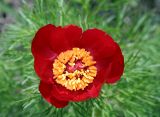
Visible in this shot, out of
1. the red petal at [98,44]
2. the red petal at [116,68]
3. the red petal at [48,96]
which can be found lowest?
the red petal at [48,96]

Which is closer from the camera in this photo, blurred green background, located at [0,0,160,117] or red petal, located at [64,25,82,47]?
red petal, located at [64,25,82,47]

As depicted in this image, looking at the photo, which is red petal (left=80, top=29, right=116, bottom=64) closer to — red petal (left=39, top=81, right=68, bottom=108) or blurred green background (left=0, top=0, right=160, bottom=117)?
blurred green background (left=0, top=0, right=160, bottom=117)

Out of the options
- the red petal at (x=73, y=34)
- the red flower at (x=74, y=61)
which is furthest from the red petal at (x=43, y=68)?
the red petal at (x=73, y=34)

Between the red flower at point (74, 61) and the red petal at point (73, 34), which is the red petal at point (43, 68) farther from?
the red petal at point (73, 34)

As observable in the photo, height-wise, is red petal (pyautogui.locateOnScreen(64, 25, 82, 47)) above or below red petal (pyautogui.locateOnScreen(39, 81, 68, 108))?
above

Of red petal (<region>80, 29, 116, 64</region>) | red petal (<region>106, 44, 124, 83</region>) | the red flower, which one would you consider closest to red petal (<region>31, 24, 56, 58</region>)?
the red flower

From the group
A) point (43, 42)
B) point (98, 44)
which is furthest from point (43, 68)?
point (98, 44)

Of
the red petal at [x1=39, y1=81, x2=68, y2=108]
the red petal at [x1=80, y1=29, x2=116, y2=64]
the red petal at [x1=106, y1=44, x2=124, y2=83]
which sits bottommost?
the red petal at [x1=39, y1=81, x2=68, y2=108]

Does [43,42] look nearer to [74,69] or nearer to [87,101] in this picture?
[74,69]
